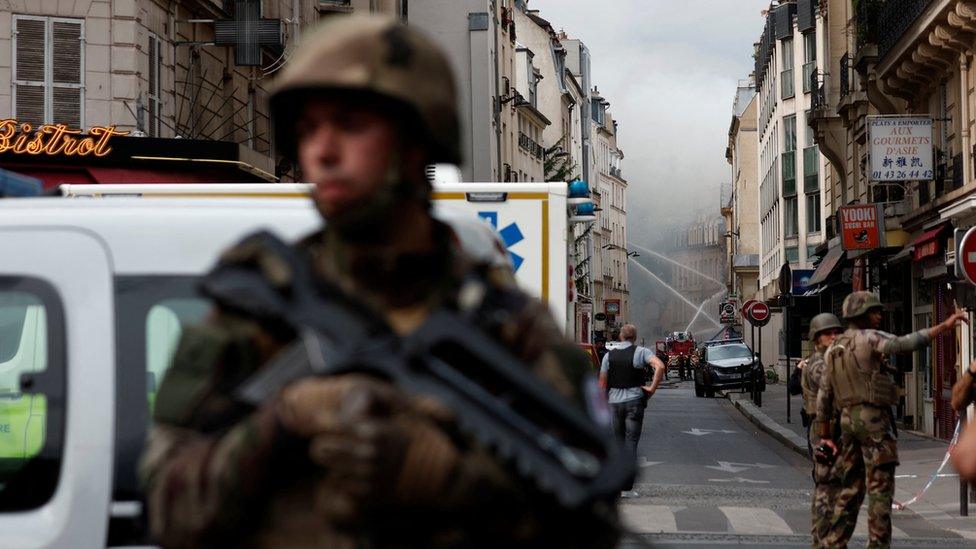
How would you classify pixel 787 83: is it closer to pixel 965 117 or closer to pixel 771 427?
pixel 771 427

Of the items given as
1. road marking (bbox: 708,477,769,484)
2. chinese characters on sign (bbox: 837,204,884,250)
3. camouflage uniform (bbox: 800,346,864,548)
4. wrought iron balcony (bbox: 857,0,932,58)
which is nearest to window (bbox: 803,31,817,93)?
wrought iron balcony (bbox: 857,0,932,58)

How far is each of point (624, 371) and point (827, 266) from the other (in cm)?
2201

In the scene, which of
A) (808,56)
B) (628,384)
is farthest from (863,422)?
(808,56)

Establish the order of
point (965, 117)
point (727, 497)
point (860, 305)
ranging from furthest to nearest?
point (965, 117), point (727, 497), point (860, 305)

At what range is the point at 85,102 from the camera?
25.0 m

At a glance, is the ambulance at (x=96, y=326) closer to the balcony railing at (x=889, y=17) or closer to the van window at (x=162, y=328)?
the van window at (x=162, y=328)

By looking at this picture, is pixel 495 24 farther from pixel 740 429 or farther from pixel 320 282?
pixel 320 282

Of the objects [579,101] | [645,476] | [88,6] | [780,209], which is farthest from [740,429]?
[579,101]

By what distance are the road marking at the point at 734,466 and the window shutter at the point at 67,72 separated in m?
11.2

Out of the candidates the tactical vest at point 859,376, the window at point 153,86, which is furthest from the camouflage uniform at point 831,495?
the window at point 153,86

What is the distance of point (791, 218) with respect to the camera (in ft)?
228

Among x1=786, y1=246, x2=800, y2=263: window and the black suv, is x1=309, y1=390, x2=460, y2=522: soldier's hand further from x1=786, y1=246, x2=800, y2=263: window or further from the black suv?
x1=786, y1=246, x2=800, y2=263: window

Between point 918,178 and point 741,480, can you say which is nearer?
point 741,480

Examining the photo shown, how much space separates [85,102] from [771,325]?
191ft
